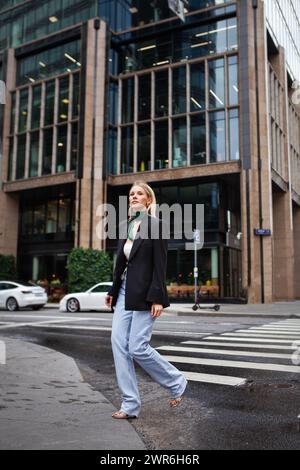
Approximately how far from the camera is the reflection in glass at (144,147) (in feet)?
102

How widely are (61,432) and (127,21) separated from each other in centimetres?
3438

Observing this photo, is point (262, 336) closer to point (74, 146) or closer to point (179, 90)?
point (179, 90)

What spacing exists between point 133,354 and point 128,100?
1210 inches

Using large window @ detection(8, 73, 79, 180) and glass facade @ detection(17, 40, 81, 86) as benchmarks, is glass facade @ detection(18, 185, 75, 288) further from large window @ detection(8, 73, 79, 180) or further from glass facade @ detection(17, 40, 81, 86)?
glass facade @ detection(17, 40, 81, 86)

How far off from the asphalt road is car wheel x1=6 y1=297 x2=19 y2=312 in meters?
10.2

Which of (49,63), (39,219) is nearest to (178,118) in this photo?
(49,63)

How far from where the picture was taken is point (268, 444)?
125 inches

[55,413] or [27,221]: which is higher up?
[27,221]

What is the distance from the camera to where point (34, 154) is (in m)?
34.5

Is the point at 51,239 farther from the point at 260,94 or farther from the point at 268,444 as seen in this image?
the point at 268,444

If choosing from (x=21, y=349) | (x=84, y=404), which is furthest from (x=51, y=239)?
(x=84, y=404)

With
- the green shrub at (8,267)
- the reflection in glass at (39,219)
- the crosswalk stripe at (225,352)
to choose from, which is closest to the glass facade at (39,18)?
the reflection in glass at (39,219)

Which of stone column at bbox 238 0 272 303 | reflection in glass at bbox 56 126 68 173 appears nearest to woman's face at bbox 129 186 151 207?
stone column at bbox 238 0 272 303

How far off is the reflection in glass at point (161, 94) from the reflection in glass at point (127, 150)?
96.5 inches
